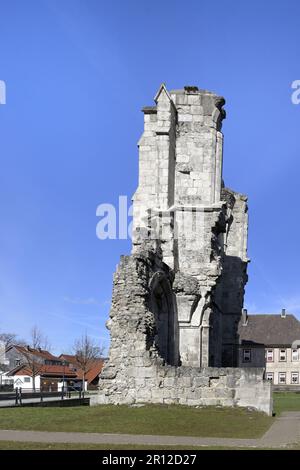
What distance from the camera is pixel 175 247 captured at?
97.2 feet

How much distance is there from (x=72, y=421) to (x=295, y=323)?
2988 inches

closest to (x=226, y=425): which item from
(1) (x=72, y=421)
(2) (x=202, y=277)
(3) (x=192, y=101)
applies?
(1) (x=72, y=421)

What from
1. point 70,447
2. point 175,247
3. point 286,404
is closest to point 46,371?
point 286,404

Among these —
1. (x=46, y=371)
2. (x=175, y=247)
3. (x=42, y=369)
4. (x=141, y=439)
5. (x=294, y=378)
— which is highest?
(x=175, y=247)

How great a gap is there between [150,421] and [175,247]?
14138mm

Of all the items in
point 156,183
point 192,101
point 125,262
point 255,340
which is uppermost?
point 192,101

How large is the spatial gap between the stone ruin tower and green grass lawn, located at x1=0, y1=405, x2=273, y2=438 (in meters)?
2.90

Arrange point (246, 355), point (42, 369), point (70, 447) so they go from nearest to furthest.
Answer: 1. point (70, 447)
2. point (42, 369)
3. point (246, 355)

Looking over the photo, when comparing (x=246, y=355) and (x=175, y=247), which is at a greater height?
(x=175, y=247)

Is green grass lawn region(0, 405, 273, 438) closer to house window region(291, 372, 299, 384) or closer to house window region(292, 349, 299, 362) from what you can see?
house window region(292, 349, 299, 362)

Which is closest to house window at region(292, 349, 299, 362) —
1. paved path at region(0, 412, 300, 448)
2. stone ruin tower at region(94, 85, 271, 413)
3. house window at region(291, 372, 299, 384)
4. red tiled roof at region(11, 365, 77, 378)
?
house window at region(291, 372, 299, 384)

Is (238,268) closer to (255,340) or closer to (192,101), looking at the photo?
(192,101)

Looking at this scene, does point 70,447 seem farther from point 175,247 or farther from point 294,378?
point 294,378
